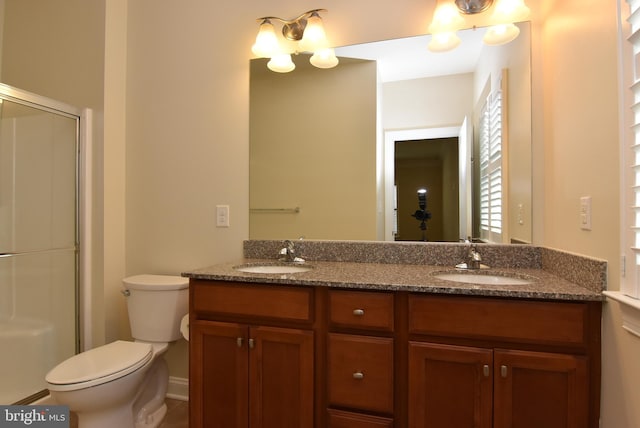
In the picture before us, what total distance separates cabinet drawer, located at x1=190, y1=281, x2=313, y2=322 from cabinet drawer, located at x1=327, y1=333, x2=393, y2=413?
174 millimetres

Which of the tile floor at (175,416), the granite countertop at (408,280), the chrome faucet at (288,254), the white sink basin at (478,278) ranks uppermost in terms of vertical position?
the chrome faucet at (288,254)

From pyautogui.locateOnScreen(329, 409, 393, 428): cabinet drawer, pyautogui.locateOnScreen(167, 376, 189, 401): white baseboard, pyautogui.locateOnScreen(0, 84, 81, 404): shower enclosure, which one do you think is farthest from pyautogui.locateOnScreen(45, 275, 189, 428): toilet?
pyautogui.locateOnScreen(329, 409, 393, 428): cabinet drawer

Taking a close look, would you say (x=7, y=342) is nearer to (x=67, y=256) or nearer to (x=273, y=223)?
(x=67, y=256)

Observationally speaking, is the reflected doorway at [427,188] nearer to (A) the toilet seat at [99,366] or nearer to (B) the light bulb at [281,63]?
(B) the light bulb at [281,63]

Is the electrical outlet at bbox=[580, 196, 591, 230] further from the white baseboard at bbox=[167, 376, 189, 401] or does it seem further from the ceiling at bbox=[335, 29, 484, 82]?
the white baseboard at bbox=[167, 376, 189, 401]

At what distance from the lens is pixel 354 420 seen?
125 centimetres

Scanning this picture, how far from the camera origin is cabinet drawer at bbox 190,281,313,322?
52.2 inches

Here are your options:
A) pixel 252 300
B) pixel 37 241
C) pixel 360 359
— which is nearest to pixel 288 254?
pixel 252 300

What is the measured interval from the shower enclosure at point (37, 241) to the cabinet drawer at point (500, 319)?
2046 millimetres

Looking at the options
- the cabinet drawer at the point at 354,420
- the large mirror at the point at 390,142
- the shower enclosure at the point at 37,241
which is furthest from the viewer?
the shower enclosure at the point at 37,241

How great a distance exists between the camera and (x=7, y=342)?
189 centimetres

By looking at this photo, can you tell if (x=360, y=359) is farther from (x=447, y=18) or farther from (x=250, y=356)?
(x=447, y=18)

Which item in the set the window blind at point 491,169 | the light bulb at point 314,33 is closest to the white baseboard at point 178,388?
the window blind at point 491,169

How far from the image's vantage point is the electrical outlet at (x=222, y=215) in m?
1.97
